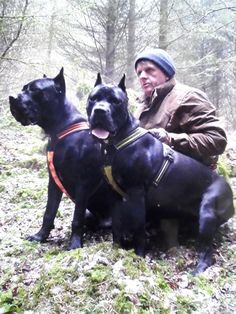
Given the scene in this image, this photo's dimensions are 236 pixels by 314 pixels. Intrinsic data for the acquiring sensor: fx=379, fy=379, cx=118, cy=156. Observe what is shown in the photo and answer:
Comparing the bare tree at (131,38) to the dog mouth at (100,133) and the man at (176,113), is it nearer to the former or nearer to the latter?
the man at (176,113)

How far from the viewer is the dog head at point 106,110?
10.7ft

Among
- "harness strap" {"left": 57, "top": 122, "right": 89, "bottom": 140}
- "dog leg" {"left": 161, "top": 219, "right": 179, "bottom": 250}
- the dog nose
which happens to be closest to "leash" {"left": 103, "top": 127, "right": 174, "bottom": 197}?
the dog nose

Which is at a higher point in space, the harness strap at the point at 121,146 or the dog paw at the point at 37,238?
the harness strap at the point at 121,146

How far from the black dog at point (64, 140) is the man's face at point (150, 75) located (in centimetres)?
101

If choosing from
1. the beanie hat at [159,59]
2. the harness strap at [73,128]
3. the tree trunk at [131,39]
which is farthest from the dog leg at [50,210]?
the tree trunk at [131,39]

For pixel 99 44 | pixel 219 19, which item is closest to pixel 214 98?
pixel 219 19

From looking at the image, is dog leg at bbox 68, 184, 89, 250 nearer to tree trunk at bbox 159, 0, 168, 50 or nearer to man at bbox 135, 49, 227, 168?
man at bbox 135, 49, 227, 168

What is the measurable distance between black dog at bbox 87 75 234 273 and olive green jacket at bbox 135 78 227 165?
18 cm

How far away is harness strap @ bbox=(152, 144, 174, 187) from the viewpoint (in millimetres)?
3688

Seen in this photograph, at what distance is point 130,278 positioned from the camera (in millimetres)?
2986

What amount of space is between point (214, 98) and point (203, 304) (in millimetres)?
17930

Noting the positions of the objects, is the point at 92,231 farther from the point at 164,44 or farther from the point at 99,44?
the point at 99,44

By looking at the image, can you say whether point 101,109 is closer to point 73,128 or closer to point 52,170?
point 73,128

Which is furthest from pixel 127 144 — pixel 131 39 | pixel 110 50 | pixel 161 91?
pixel 131 39
